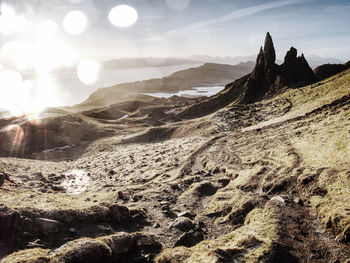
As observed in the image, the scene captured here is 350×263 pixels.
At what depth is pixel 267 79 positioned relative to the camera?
5909cm

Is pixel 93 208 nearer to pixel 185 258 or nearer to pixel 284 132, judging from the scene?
pixel 185 258

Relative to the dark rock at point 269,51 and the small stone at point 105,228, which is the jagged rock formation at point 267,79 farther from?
the small stone at point 105,228

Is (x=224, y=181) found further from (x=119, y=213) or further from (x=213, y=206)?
(x=119, y=213)

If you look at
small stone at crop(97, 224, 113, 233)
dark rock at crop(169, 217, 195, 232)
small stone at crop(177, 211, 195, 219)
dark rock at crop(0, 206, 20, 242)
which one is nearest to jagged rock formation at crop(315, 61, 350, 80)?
small stone at crop(177, 211, 195, 219)

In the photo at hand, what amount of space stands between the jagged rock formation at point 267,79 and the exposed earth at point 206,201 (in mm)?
16464

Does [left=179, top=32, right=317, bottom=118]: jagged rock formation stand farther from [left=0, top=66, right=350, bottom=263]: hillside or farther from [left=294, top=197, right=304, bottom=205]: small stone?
[left=294, top=197, right=304, bottom=205]: small stone

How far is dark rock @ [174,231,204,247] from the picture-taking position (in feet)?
34.4

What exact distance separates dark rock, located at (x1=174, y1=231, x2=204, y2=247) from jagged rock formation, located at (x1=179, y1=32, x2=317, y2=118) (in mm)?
48083

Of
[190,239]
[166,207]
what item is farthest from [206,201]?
[190,239]

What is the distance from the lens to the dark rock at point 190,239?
1050cm

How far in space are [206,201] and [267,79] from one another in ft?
168

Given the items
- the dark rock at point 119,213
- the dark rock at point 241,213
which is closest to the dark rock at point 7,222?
the dark rock at point 119,213

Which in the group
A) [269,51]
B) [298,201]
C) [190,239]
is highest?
[269,51]

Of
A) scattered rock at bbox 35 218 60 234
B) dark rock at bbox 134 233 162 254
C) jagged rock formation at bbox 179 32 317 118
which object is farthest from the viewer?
jagged rock formation at bbox 179 32 317 118
